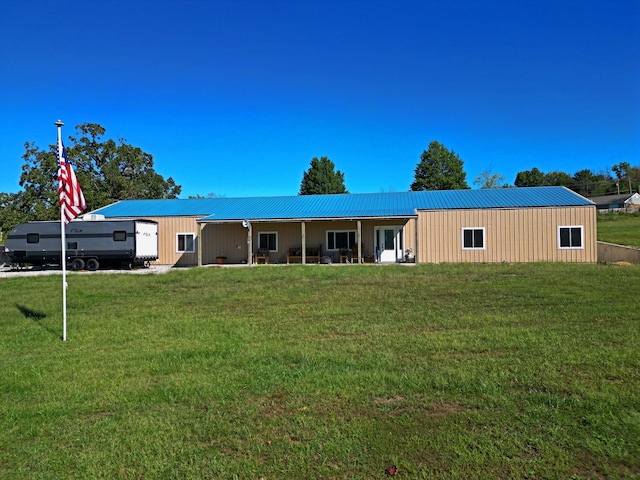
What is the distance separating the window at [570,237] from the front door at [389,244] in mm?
7390

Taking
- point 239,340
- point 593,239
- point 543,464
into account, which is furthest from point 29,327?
point 593,239

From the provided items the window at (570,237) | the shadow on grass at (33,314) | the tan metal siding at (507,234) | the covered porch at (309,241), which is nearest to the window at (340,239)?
the covered porch at (309,241)

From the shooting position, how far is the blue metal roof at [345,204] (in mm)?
21609

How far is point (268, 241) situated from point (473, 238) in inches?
421

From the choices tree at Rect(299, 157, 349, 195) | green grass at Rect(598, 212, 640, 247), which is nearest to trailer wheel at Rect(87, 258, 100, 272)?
green grass at Rect(598, 212, 640, 247)

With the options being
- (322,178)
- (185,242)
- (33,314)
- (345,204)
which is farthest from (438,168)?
(33,314)

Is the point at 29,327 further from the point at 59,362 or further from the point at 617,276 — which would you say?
the point at 617,276

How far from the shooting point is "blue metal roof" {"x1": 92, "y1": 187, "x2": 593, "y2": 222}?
21.6 meters

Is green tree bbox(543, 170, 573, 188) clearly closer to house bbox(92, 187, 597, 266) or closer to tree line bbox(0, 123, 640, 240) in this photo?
tree line bbox(0, 123, 640, 240)

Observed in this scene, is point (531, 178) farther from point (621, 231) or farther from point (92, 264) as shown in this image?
point (92, 264)

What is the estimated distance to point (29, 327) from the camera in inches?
316

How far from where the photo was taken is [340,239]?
77.3 ft

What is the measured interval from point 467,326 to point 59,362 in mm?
5959

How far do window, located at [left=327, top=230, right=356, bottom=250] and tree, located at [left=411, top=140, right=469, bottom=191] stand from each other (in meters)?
30.3
